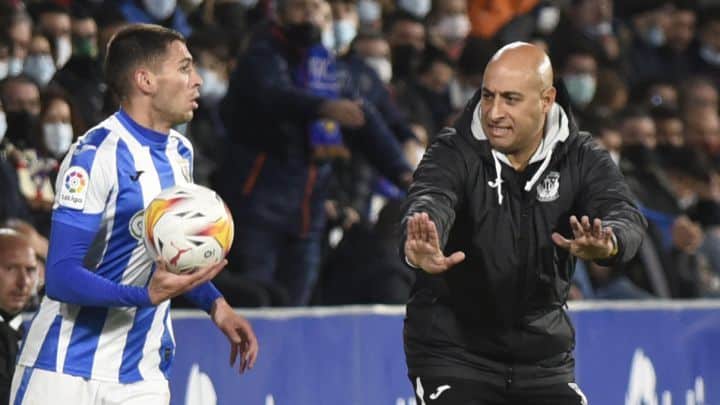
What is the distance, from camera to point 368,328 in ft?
28.5

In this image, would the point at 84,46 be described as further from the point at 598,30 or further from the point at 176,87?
the point at 598,30

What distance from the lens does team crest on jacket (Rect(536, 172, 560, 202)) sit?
602 cm

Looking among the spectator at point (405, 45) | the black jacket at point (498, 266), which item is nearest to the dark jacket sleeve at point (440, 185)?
the black jacket at point (498, 266)

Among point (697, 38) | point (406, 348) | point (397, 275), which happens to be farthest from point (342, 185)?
point (697, 38)

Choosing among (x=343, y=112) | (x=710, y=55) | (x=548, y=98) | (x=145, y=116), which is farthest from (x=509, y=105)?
(x=710, y=55)

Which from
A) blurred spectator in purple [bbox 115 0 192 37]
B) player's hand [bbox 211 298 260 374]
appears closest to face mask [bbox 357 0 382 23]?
blurred spectator in purple [bbox 115 0 192 37]

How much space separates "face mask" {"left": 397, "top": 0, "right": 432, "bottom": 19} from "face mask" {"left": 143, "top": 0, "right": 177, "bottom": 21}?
3250mm

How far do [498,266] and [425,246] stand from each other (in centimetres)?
81

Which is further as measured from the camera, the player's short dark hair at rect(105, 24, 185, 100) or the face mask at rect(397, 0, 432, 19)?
the face mask at rect(397, 0, 432, 19)

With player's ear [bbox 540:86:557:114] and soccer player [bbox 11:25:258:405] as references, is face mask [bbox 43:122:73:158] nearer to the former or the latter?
soccer player [bbox 11:25:258:405]

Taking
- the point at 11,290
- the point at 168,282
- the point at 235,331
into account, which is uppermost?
the point at 168,282

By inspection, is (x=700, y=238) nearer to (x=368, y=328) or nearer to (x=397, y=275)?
(x=397, y=275)

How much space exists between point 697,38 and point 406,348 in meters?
12.0

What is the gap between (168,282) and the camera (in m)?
5.41
